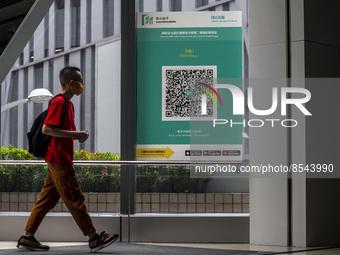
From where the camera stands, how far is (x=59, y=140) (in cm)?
532

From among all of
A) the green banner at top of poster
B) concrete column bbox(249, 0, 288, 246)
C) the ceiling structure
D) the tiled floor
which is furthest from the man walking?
the ceiling structure

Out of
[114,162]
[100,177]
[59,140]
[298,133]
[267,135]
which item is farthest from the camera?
[100,177]

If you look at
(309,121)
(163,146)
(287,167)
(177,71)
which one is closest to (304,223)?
(287,167)

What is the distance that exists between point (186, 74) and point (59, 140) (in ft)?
5.89

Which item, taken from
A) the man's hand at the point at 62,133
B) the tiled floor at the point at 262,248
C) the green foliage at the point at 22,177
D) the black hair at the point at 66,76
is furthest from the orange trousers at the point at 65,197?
the green foliage at the point at 22,177

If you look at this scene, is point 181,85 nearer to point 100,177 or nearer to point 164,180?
point 164,180

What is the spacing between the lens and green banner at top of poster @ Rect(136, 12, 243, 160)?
645 centimetres

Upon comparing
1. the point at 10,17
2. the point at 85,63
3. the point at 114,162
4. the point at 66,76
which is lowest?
the point at 114,162

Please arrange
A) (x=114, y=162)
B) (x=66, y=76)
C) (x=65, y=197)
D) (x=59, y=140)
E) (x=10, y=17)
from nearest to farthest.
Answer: (x=10, y=17) < (x=65, y=197) < (x=59, y=140) < (x=66, y=76) < (x=114, y=162)

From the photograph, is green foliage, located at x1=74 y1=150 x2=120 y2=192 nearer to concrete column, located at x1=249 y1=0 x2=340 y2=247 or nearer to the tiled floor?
the tiled floor

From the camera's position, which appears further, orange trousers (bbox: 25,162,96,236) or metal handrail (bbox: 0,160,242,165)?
metal handrail (bbox: 0,160,242,165)

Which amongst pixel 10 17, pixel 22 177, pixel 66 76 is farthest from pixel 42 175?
pixel 10 17

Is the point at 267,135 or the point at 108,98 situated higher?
the point at 108,98

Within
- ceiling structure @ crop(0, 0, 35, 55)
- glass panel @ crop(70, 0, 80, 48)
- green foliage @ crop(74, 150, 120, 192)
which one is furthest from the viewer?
glass panel @ crop(70, 0, 80, 48)
